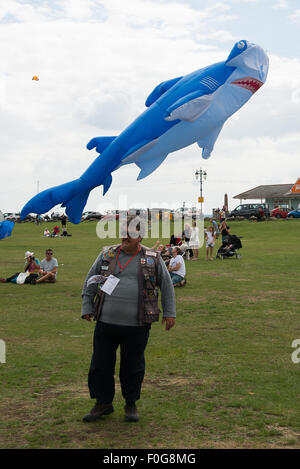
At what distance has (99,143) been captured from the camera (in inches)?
295

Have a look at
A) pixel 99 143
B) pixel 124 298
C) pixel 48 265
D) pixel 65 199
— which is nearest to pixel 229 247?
pixel 48 265

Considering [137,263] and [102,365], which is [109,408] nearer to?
[102,365]

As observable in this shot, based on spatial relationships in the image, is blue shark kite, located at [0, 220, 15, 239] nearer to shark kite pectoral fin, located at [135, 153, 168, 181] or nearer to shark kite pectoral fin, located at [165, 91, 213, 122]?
shark kite pectoral fin, located at [135, 153, 168, 181]

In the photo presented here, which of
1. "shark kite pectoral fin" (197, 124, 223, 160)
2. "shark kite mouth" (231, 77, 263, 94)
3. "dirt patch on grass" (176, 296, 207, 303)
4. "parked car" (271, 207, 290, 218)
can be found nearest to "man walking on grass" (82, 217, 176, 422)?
"shark kite pectoral fin" (197, 124, 223, 160)

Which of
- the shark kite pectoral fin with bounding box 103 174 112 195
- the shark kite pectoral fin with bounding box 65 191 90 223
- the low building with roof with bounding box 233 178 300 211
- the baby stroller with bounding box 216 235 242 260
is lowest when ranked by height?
the baby stroller with bounding box 216 235 242 260

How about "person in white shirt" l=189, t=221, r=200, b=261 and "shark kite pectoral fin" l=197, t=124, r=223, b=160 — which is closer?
"shark kite pectoral fin" l=197, t=124, r=223, b=160

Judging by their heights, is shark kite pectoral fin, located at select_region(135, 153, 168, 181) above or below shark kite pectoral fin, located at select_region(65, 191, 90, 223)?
above

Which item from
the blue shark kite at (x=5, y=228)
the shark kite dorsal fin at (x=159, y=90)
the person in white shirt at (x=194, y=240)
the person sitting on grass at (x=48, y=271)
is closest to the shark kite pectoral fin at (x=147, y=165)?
the shark kite dorsal fin at (x=159, y=90)

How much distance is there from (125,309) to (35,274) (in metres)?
10.2

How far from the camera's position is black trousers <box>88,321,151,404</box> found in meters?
4.93

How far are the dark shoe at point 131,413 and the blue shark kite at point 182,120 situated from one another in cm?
280

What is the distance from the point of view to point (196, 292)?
1264 centimetres

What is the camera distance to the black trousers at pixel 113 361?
4.93m

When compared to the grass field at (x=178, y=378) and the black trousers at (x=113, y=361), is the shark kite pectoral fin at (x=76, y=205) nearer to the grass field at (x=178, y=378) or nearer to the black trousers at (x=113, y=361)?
the grass field at (x=178, y=378)
